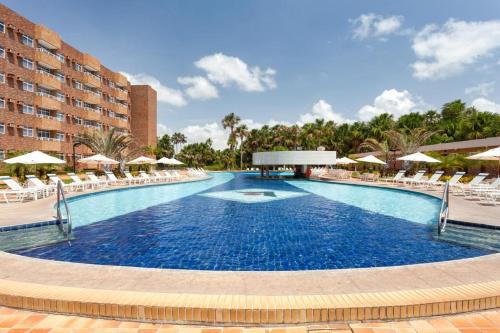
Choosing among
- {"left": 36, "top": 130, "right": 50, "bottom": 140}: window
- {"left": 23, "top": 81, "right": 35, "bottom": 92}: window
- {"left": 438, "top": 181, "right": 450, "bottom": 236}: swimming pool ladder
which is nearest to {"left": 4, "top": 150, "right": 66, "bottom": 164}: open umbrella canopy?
{"left": 438, "top": 181, "right": 450, "bottom": 236}: swimming pool ladder

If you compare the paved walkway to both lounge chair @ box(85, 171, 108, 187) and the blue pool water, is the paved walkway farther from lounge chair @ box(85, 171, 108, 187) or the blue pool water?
lounge chair @ box(85, 171, 108, 187)

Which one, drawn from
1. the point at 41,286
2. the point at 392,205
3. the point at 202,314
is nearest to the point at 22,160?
the point at 41,286

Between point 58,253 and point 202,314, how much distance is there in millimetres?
4751

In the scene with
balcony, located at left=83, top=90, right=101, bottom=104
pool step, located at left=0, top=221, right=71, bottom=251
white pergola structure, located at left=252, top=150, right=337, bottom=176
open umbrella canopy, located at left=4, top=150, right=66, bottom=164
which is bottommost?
pool step, located at left=0, top=221, right=71, bottom=251

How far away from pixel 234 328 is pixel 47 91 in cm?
4249

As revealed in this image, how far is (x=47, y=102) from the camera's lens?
3456 centimetres

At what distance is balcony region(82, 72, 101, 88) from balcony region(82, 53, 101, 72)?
3.49ft

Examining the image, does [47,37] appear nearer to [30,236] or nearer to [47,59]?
[47,59]

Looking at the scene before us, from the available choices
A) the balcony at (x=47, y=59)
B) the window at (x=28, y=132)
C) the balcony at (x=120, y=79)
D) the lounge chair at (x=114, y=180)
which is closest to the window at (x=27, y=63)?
the balcony at (x=47, y=59)

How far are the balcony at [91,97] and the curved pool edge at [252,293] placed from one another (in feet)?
144

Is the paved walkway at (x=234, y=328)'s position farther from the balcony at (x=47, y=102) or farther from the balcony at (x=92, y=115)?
the balcony at (x=92, y=115)

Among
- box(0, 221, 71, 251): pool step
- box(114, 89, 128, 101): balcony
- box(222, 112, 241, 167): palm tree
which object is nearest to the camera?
box(0, 221, 71, 251): pool step

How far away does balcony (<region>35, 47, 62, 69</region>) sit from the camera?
33.7 m

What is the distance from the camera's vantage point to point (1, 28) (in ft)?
96.2
